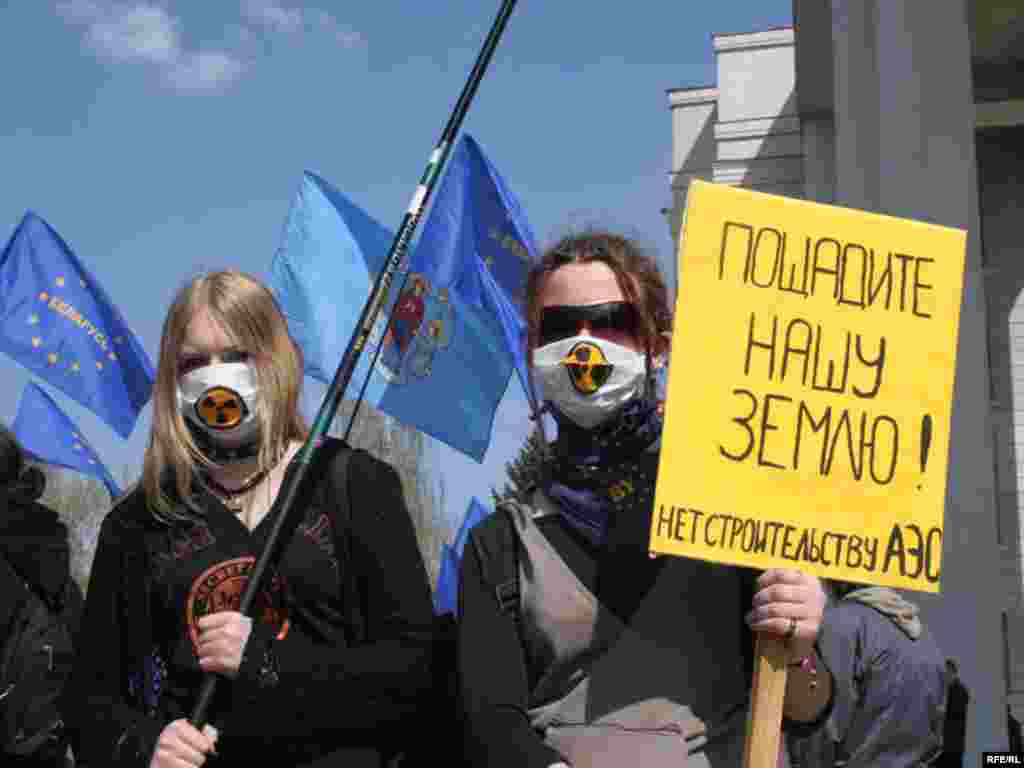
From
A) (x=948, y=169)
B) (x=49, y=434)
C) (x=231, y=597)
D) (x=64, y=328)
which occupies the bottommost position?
(x=231, y=597)

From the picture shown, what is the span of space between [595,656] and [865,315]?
0.75m

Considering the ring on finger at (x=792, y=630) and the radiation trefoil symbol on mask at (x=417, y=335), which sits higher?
the radiation trefoil symbol on mask at (x=417, y=335)

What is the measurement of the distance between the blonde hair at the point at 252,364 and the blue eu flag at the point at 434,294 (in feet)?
13.0

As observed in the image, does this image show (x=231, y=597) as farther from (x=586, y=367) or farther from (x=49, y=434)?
(x=49, y=434)

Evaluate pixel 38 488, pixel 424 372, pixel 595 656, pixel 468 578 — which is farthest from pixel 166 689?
pixel 424 372

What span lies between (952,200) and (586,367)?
446cm

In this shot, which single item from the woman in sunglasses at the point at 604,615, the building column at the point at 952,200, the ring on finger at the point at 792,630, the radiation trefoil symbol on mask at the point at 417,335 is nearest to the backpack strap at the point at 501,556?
the woman in sunglasses at the point at 604,615

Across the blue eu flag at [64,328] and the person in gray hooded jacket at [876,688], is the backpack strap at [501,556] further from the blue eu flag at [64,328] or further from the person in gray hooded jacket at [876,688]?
the blue eu flag at [64,328]

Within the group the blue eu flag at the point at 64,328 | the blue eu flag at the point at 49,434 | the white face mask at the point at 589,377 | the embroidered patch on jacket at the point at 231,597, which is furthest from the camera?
the blue eu flag at the point at 49,434

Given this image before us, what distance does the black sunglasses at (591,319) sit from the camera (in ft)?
8.58

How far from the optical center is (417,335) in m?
7.02

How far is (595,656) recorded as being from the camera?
239 centimetres

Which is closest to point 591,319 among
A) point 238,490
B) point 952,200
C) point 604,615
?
point 604,615

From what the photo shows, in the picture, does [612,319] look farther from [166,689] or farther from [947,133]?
[947,133]
